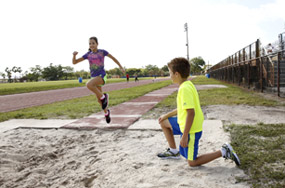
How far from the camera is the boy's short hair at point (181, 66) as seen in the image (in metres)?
2.71

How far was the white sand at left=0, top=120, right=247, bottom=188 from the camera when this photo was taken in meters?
2.53

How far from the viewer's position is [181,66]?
8.93 ft

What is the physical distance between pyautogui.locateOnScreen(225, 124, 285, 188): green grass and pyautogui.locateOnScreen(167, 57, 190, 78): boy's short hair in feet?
4.23

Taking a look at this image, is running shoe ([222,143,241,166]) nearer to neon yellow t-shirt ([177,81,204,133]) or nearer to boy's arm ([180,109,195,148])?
neon yellow t-shirt ([177,81,204,133])

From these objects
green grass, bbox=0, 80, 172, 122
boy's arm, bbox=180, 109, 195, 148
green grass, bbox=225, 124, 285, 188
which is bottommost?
green grass, bbox=225, 124, 285, 188

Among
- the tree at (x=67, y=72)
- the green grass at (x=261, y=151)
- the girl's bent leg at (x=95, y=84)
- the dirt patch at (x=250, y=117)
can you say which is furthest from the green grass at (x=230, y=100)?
the tree at (x=67, y=72)

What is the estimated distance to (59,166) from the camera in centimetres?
315

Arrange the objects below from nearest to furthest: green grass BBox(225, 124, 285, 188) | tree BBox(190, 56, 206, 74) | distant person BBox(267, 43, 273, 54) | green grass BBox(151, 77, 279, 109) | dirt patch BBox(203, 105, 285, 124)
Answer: green grass BBox(225, 124, 285, 188)
dirt patch BBox(203, 105, 285, 124)
green grass BBox(151, 77, 279, 109)
distant person BBox(267, 43, 273, 54)
tree BBox(190, 56, 206, 74)

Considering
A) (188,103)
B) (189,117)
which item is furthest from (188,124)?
(188,103)

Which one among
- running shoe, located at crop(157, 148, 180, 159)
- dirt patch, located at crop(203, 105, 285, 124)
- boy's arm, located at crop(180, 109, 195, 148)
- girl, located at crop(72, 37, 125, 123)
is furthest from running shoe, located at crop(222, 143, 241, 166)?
girl, located at crop(72, 37, 125, 123)

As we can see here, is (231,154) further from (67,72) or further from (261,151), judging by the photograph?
(67,72)

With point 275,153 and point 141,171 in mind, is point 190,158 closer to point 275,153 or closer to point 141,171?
point 141,171

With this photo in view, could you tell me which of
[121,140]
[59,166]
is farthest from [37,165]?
[121,140]

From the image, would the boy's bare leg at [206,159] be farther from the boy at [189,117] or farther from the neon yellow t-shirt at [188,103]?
the neon yellow t-shirt at [188,103]
